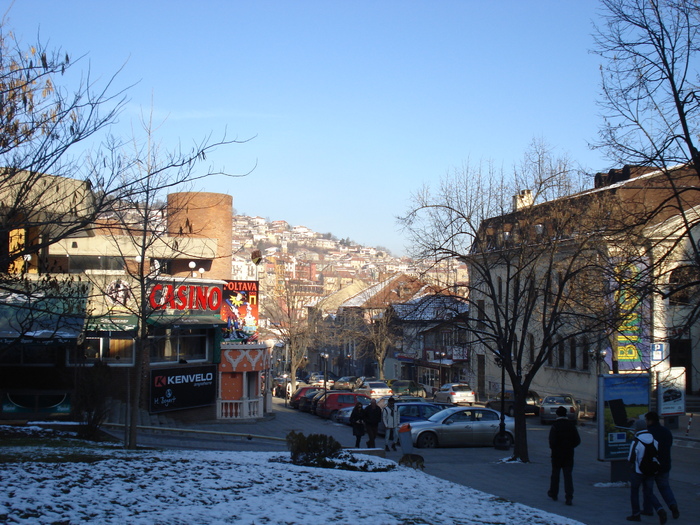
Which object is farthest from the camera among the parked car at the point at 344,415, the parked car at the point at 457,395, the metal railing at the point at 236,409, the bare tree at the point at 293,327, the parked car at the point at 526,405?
the bare tree at the point at 293,327

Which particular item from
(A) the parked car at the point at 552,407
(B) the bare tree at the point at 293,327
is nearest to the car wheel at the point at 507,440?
(A) the parked car at the point at 552,407

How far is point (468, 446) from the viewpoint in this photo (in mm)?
21938

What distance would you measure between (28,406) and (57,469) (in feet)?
51.5

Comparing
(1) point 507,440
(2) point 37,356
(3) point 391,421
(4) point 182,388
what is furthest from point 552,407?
(2) point 37,356

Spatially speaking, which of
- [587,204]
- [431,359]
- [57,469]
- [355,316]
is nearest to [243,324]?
[587,204]

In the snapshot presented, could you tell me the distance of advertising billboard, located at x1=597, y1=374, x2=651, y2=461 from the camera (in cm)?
1387

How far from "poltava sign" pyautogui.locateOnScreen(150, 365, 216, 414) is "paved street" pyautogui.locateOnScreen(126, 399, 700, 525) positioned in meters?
1.16

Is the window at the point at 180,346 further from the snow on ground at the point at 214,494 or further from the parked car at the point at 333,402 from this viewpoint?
the snow on ground at the point at 214,494

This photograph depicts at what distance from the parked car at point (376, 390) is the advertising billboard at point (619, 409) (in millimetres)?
29230

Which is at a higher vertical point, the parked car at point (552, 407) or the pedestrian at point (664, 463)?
the pedestrian at point (664, 463)

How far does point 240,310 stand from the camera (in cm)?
3341

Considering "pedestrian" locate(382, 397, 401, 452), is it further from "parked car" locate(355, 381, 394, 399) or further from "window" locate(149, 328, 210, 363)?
"parked car" locate(355, 381, 394, 399)

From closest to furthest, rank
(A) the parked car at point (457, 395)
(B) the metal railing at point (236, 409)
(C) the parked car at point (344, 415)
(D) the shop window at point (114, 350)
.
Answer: (D) the shop window at point (114, 350) < (B) the metal railing at point (236, 409) < (C) the parked car at point (344, 415) < (A) the parked car at point (457, 395)

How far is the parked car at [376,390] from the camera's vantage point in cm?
4400
